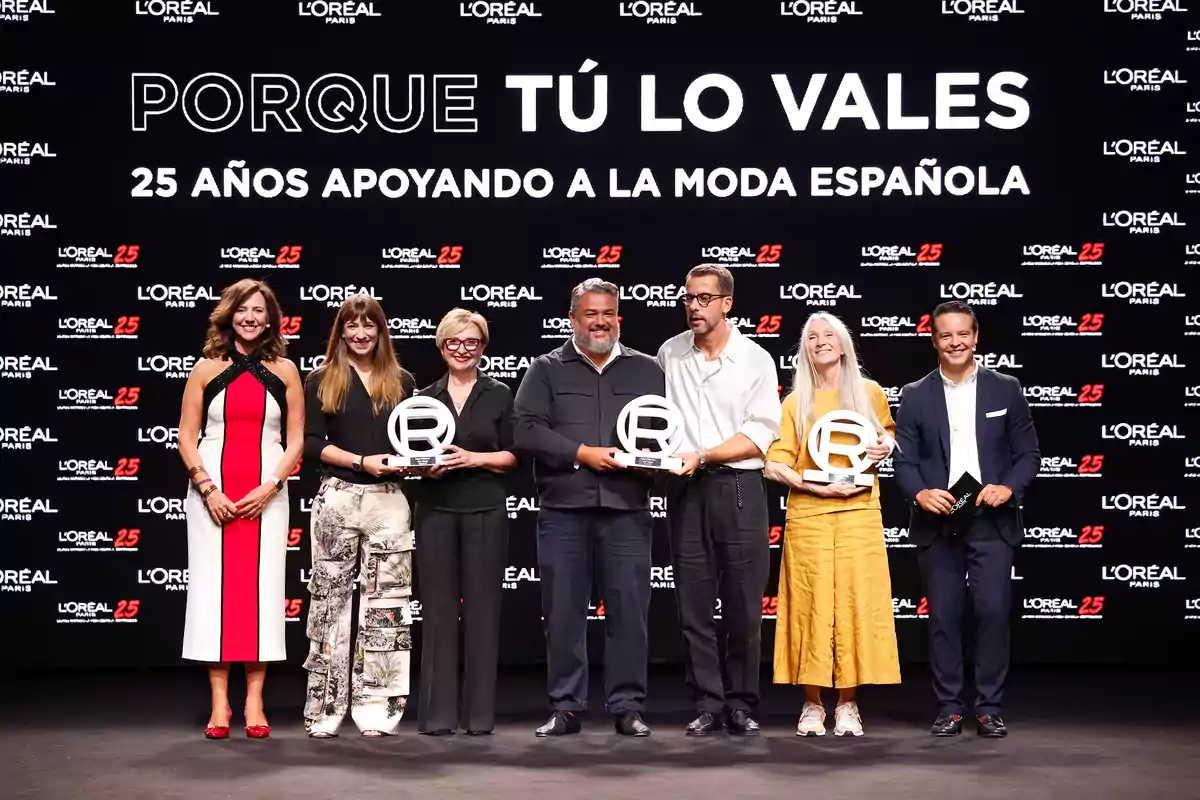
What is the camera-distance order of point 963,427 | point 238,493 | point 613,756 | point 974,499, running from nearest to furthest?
point 613,756, point 238,493, point 974,499, point 963,427

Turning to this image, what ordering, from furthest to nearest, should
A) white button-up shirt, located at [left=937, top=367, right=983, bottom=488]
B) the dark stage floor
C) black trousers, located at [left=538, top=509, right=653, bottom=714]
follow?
white button-up shirt, located at [left=937, top=367, right=983, bottom=488]
black trousers, located at [left=538, top=509, right=653, bottom=714]
the dark stage floor

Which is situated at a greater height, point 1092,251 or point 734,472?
point 1092,251

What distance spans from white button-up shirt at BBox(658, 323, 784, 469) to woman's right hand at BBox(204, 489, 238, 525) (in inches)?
62.7

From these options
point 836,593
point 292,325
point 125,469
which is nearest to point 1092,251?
point 836,593

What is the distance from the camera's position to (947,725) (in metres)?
5.04

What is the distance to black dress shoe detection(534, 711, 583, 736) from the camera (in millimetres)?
5031

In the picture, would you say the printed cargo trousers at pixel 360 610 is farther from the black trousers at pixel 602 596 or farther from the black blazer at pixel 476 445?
the black trousers at pixel 602 596

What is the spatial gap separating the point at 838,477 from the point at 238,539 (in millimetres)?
2083

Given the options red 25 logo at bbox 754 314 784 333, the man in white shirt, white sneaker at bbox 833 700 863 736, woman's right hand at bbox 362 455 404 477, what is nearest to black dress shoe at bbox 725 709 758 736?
the man in white shirt

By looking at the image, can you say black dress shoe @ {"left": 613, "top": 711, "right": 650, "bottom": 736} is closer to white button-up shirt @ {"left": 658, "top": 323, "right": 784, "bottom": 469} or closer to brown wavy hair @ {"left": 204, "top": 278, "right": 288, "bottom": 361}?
white button-up shirt @ {"left": 658, "top": 323, "right": 784, "bottom": 469}

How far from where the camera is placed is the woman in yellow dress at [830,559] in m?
4.97

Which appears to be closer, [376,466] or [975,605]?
[376,466]

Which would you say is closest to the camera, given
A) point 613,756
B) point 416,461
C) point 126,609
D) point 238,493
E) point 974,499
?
point 613,756

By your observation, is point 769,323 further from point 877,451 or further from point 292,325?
point 292,325
